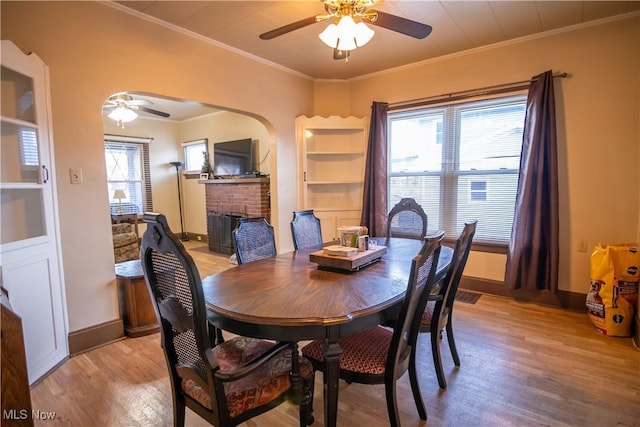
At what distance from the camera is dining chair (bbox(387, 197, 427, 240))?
3068 mm

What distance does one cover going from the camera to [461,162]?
146 inches

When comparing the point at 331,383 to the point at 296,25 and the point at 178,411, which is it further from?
the point at 296,25

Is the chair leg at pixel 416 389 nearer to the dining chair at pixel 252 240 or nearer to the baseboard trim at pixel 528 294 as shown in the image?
the dining chair at pixel 252 240

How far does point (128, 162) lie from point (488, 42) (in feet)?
20.7

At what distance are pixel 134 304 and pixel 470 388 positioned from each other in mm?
2541

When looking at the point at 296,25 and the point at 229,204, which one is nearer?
the point at 296,25

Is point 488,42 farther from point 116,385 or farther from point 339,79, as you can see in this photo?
point 116,385

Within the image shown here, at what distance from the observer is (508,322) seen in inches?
113

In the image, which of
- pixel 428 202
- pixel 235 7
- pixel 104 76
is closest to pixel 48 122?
pixel 104 76

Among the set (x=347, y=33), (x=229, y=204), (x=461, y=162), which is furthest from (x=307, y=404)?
(x=229, y=204)

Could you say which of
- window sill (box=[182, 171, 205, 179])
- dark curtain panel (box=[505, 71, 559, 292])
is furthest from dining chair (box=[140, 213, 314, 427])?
window sill (box=[182, 171, 205, 179])

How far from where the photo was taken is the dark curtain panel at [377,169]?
4.04m

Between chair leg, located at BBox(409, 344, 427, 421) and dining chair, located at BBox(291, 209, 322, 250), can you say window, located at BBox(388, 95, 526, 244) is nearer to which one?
dining chair, located at BBox(291, 209, 322, 250)

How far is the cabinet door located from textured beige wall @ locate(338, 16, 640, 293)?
12.8 ft
